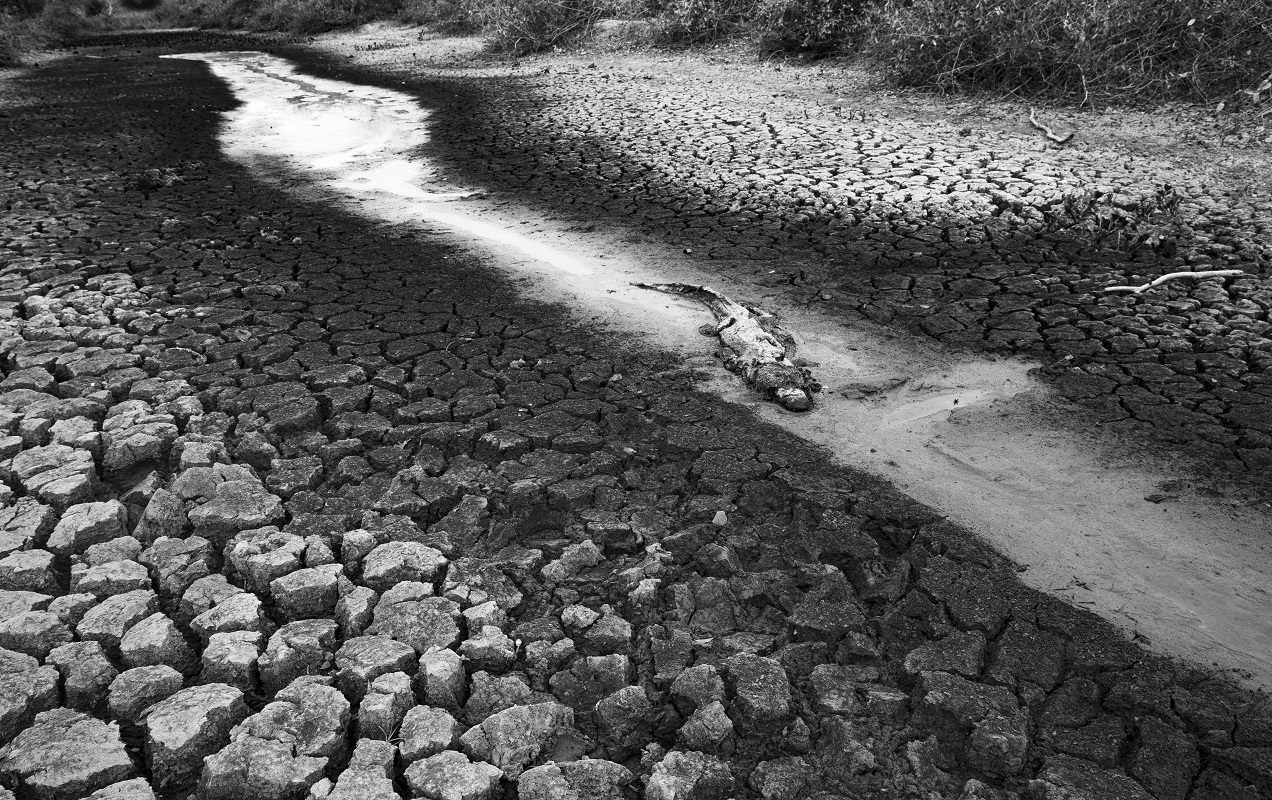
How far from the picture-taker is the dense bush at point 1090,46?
7.18 metres

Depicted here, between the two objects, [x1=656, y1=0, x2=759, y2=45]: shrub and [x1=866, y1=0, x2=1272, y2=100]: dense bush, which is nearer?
[x1=866, y1=0, x2=1272, y2=100]: dense bush

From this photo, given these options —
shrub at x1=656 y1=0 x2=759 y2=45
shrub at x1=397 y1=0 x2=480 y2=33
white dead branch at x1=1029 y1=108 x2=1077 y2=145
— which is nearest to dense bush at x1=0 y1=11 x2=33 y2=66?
shrub at x1=397 y1=0 x2=480 y2=33

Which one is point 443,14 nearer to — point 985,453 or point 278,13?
point 278,13

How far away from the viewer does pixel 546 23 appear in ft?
47.4

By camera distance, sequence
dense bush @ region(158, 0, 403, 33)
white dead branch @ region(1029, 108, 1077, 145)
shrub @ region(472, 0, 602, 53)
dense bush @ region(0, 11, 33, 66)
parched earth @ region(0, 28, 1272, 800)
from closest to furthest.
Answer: parched earth @ region(0, 28, 1272, 800) → white dead branch @ region(1029, 108, 1077, 145) → shrub @ region(472, 0, 602, 53) → dense bush @ region(0, 11, 33, 66) → dense bush @ region(158, 0, 403, 33)

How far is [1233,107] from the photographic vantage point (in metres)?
6.89

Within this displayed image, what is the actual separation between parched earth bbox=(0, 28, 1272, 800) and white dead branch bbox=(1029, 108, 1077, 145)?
289 cm

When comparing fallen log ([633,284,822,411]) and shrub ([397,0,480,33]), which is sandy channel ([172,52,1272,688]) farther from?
shrub ([397,0,480,33])

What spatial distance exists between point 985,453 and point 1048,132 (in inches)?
195

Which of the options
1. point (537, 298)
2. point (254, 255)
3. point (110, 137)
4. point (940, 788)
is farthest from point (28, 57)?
point (940, 788)

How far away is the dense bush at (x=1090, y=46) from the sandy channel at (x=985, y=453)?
16.5 feet

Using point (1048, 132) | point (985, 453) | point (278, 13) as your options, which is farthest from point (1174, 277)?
point (278, 13)

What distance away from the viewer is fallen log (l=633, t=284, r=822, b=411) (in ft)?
11.4

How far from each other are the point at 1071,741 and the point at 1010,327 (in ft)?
8.13
